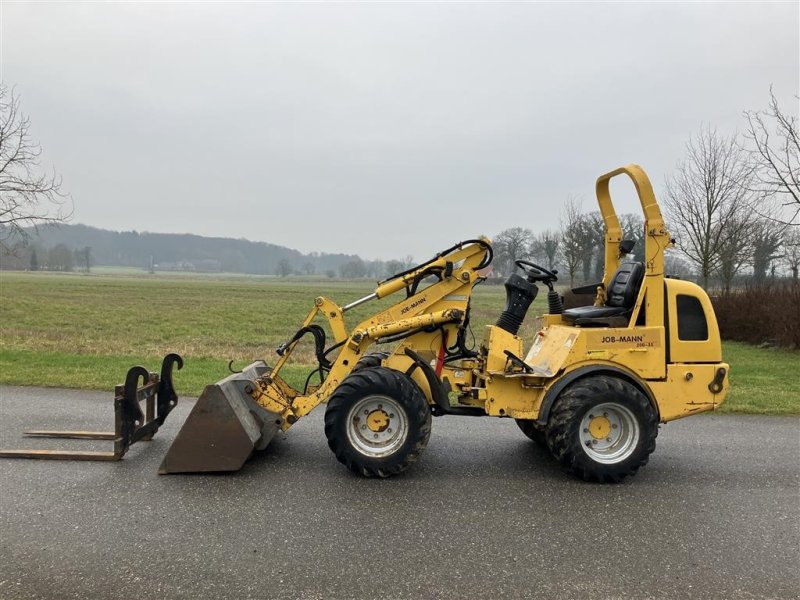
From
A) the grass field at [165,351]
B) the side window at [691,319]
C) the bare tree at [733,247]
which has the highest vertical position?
the bare tree at [733,247]

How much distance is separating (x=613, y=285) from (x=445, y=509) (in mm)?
2949

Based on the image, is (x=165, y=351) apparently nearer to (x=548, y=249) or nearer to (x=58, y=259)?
(x=548, y=249)

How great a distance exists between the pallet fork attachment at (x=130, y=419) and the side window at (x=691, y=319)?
16.7ft

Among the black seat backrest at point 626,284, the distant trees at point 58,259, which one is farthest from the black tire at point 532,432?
the distant trees at point 58,259

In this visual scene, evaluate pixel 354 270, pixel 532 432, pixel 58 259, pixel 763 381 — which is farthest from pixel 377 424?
pixel 58 259

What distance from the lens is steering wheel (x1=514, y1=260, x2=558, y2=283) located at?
5.66 meters

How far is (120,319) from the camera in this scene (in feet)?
75.7

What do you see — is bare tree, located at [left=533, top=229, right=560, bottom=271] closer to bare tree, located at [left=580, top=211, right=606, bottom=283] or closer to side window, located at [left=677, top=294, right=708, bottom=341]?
bare tree, located at [left=580, top=211, right=606, bottom=283]

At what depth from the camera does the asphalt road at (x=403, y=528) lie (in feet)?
10.8

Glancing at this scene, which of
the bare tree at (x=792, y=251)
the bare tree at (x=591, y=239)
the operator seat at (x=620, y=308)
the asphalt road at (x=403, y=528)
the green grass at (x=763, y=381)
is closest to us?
the asphalt road at (x=403, y=528)

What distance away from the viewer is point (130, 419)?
526 centimetres

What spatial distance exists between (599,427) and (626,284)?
4.66 ft

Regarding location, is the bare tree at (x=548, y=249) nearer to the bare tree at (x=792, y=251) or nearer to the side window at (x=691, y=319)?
the bare tree at (x=792, y=251)

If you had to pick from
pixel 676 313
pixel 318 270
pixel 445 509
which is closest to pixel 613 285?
pixel 676 313
